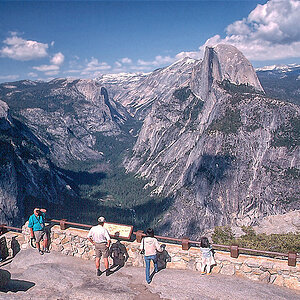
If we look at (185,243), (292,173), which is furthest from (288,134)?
(185,243)

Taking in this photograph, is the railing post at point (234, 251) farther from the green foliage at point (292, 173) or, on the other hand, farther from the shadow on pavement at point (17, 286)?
the green foliage at point (292, 173)

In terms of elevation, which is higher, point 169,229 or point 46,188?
point 46,188

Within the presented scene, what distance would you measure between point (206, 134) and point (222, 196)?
127 ft

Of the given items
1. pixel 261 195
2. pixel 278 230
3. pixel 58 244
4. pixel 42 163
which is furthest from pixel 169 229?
pixel 58 244

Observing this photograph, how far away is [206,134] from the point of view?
17500cm

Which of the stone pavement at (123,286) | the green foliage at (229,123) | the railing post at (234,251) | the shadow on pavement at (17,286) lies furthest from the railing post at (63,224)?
the green foliage at (229,123)

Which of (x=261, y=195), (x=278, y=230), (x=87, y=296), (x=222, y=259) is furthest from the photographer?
(x=261, y=195)

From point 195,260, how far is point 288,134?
15190 cm

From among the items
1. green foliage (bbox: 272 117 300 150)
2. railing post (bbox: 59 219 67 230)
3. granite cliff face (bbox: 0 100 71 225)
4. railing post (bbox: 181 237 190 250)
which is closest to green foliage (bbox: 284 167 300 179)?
green foliage (bbox: 272 117 300 150)

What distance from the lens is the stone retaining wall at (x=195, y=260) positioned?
18.8 metres

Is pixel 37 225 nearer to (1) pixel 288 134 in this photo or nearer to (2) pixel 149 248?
(2) pixel 149 248

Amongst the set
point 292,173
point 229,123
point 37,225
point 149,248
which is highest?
point 229,123

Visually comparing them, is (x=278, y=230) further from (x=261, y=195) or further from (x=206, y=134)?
(x=206, y=134)

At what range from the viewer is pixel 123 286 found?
60.9 ft
